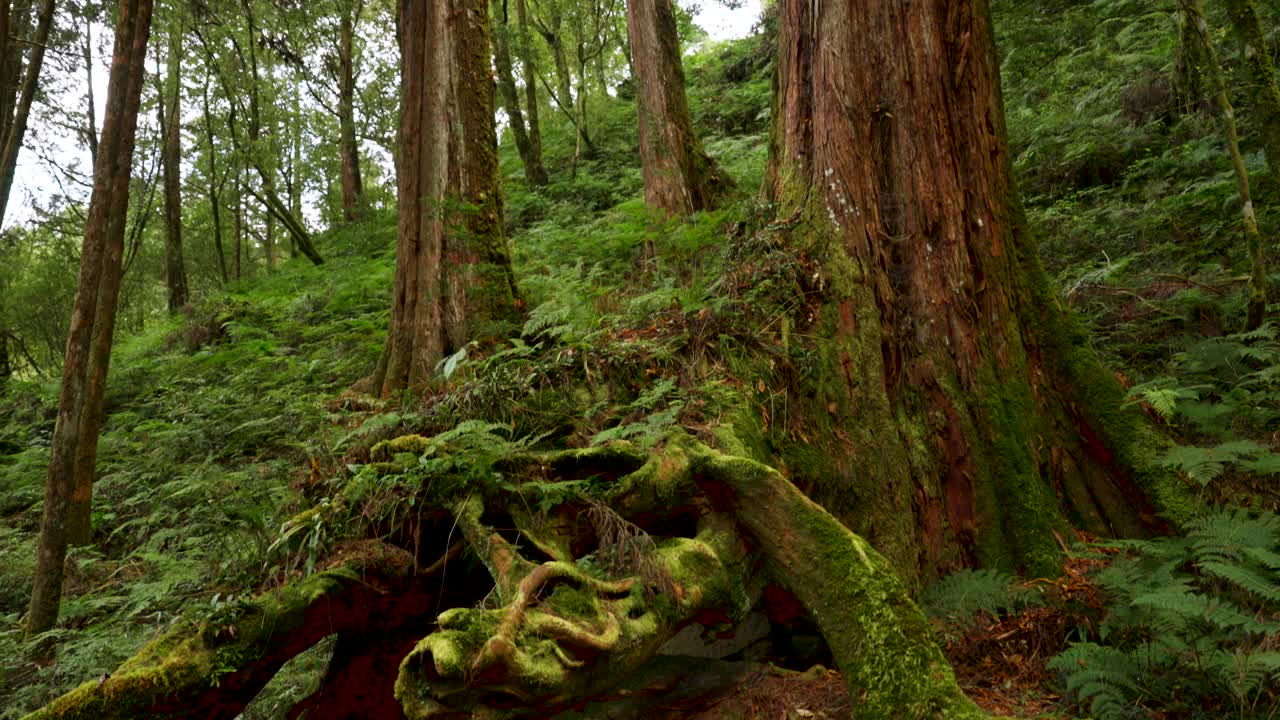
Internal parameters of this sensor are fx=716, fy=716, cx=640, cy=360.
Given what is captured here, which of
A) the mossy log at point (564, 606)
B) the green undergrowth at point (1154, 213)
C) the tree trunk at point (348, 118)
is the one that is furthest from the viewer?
the tree trunk at point (348, 118)

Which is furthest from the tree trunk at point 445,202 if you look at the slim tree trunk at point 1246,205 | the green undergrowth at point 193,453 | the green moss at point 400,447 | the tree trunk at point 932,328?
the slim tree trunk at point 1246,205

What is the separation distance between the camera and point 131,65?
684 centimetres

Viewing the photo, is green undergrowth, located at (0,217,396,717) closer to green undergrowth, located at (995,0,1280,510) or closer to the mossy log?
the mossy log

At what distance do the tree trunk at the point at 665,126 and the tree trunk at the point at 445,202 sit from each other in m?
2.70

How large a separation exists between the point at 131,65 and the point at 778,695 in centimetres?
786

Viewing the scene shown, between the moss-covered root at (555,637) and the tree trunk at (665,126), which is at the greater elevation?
the tree trunk at (665,126)

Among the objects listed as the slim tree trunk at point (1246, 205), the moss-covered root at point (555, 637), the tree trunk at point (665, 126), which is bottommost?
the moss-covered root at point (555, 637)

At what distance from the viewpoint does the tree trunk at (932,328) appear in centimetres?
450

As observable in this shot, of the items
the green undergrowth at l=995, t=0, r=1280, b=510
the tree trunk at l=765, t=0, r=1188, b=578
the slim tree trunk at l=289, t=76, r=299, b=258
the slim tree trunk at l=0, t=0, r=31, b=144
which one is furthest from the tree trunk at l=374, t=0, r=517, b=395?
the slim tree trunk at l=289, t=76, r=299, b=258

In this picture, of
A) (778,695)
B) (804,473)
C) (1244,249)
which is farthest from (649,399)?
(1244,249)

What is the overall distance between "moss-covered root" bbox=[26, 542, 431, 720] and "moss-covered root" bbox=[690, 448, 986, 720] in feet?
5.67

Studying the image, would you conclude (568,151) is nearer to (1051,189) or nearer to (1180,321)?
(1051,189)

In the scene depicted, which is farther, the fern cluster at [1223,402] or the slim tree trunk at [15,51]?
the slim tree trunk at [15,51]

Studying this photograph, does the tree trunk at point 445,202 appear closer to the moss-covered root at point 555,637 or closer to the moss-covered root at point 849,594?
the moss-covered root at point 849,594
